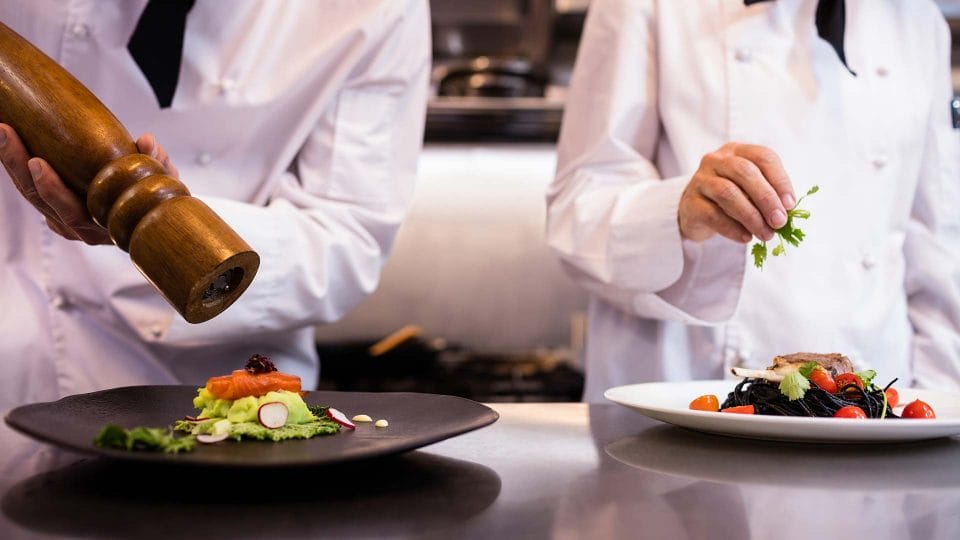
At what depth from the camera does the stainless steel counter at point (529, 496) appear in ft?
2.09

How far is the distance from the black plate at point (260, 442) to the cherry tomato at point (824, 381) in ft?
1.26

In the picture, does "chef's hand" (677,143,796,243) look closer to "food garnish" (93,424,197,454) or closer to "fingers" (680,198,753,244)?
"fingers" (680,198,753,244)

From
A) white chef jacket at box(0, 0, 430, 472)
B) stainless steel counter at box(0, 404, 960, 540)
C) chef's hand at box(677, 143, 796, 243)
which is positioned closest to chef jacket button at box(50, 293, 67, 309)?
white chef jacket at box(0, 0, 430, 472)

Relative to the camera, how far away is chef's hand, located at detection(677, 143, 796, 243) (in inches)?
42.1

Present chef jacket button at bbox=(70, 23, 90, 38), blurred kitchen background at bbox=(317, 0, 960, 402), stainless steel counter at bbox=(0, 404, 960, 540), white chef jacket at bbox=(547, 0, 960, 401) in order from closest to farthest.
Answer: stainless steel counter at bbox=(0, 404, 960, 540) → chef jacket button at bbox=(70, 23, 90, 38) → white chef jacket at bbox=(547, 0, 960, 401) → blurred kitchen background at bbox=(317, 0, 960, 402)

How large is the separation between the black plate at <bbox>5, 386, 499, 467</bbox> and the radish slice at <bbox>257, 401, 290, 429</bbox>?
4 centimetres

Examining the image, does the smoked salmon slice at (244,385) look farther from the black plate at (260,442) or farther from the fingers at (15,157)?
the fingers at (15,157)

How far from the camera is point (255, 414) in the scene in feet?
2.80

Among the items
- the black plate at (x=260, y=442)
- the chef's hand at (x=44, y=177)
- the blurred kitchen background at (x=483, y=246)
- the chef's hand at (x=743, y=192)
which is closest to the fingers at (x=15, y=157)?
the chef's hand at (x=44, y=177)

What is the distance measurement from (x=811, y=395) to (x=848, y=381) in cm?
4

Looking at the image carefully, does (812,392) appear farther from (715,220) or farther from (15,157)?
(15,157)

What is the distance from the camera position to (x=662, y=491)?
0.75 m

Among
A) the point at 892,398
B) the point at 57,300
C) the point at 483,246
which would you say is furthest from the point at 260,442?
the point at 483,246

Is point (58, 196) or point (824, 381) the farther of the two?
point (824, 381)
